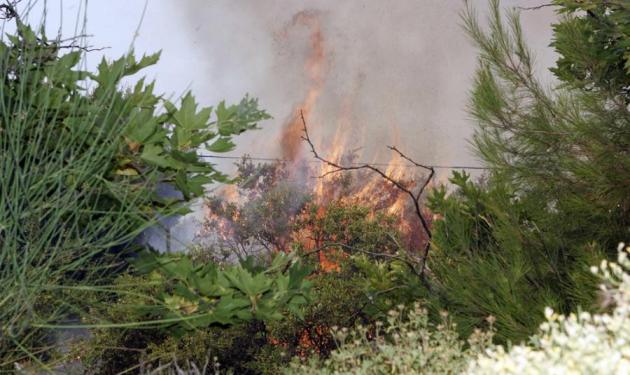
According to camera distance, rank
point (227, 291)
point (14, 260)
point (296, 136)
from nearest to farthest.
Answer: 1. point (14, 260)
2. point (227, 291)
3. point (296, 136)

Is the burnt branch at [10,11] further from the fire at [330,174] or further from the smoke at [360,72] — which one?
the smoke at [360,72]

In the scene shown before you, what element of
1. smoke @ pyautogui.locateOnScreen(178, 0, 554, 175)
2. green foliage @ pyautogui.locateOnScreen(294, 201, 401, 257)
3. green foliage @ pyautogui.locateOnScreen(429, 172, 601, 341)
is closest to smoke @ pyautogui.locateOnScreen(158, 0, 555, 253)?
smoke @ pyautogui.locateOnScreen(178, 0, 554, 175)

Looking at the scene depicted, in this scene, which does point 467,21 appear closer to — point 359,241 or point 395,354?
point 395,354

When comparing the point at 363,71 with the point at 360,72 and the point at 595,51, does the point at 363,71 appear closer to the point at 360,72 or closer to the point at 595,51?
the point at 360,72

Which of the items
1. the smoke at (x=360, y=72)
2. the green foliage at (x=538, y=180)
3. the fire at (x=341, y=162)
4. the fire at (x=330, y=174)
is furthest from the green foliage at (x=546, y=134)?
the smoke at (x=360, y=72)

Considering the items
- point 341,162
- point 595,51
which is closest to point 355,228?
point 595,51

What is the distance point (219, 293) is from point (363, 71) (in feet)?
149

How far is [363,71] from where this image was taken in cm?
4847

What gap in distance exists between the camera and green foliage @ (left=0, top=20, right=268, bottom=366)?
363cm

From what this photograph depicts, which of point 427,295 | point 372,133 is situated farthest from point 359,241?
point 372,133

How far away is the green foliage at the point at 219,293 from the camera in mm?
3879

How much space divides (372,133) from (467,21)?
38.6 m

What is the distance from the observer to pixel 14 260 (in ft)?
10.6

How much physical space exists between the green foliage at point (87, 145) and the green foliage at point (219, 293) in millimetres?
284
